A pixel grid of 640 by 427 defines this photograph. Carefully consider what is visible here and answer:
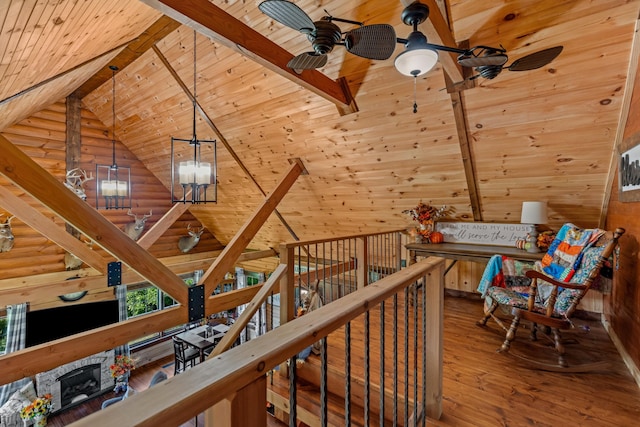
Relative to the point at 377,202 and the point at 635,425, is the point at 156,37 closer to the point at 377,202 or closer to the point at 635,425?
the point at 377,202

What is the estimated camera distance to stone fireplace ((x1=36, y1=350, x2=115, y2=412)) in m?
5.43

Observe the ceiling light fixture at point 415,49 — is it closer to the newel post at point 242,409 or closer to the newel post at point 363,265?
the newel post at point 242,409

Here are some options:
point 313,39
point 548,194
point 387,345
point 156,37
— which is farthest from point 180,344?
point 548,194

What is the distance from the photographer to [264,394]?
26.5 inches

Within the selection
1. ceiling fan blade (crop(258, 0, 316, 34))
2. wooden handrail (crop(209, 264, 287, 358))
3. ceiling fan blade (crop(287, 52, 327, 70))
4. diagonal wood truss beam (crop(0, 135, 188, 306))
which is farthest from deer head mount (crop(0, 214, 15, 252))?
ceiling fan blade (crop(258, 0, 316, 34))

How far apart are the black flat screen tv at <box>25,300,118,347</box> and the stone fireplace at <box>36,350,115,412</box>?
0.60 meters

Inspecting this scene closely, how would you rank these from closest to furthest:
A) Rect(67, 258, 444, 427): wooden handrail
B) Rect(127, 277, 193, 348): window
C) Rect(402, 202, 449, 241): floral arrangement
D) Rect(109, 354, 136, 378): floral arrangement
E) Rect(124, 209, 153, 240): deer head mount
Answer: Rect(67, 258, 444, 427): wooden handrail, Rect(402, 202, 449, 241): floral arrangement, Rect(109, 354, 136, 378): floral arrangement, Rect(124, 209, 153, 240): deer head mount, Rect(127, 277, 193, 348): window

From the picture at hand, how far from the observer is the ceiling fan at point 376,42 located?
158 cm

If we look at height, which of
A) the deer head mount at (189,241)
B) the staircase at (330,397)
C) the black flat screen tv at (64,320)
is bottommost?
the black flat screen tv at (64,320)

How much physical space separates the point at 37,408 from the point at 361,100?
22.5 ft

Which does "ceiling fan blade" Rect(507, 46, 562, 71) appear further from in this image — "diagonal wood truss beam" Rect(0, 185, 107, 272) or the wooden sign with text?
"diagonal wood truss beam" Rect(0, 185, 107, 272)

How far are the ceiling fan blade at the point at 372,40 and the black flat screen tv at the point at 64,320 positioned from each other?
6804 millimetres

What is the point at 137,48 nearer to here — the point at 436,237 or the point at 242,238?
the point at 242,238

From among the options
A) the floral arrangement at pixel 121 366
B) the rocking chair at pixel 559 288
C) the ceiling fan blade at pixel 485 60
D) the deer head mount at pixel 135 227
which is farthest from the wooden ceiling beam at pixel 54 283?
the ceiling fan blade at pixel 485 60
